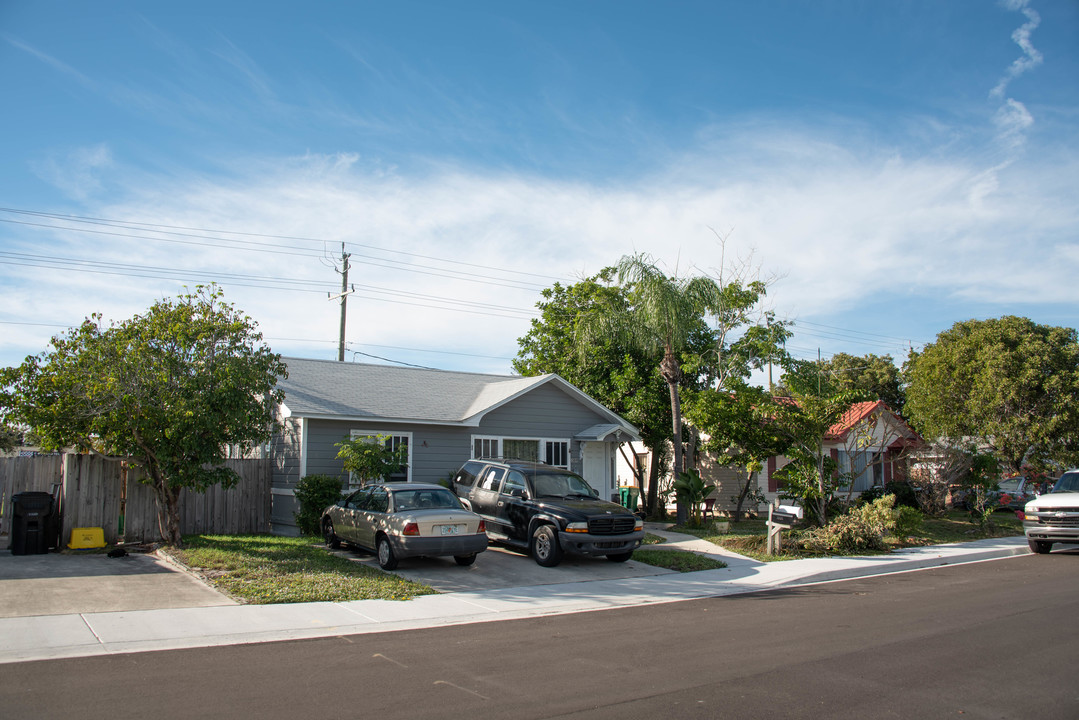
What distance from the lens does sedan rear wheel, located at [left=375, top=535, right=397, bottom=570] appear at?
12805 millimetres

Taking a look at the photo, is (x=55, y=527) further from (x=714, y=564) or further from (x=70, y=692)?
(x=714, y=564)

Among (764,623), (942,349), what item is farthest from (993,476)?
(764,623)

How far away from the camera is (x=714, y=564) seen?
14914 mm

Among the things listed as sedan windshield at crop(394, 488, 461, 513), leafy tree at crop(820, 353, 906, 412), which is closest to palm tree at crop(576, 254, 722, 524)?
sedan windshield at crop(394, 488, 461, 513)

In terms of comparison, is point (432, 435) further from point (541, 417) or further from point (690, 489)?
point (690, 489)

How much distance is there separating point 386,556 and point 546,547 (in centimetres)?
295

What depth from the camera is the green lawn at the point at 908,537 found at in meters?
16.9

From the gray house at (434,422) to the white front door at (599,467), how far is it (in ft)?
0.10

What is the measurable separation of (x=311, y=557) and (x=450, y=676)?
7310 mm

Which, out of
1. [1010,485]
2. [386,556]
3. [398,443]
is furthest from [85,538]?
[1010,485]

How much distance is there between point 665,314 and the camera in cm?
2008

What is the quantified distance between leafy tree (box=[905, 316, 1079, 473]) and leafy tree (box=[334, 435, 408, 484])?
17279mm

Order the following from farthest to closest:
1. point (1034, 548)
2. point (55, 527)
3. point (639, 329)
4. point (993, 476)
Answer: point (993, 476) < point (639, 329) < point (1034, 548) < point (55, 527)

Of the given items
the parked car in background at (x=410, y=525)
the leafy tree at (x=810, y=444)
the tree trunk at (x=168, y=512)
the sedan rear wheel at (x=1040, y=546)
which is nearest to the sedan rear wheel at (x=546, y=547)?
the parked car in background at (x=410, y=525)
